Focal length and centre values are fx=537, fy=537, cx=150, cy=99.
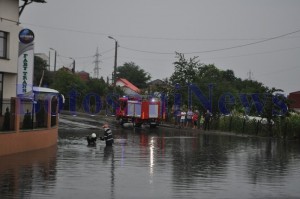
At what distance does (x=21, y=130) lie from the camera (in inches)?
903

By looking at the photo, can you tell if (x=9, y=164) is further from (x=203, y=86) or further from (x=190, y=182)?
(x=203, y=86)

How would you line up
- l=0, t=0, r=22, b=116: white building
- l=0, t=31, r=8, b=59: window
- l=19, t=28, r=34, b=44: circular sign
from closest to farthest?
l=19, t=28, r=34, b=44: circular sign
l=0, t=31, r=8, b=59: window
l=0, t=0, r=22, b=116: white building

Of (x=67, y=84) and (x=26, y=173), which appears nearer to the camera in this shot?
(x=26, y=173)

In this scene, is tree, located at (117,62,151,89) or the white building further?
tree, located at (117,62,151,89)

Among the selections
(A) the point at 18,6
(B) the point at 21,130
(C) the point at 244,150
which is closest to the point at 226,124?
(C) the point at 244,150

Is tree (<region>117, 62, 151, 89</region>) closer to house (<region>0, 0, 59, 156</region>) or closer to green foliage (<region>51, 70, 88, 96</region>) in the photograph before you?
green foliage (<region>51, 70, 88, 96</region>)

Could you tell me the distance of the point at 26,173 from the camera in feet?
52.2

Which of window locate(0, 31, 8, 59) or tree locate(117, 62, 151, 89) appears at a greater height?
tree locate(117, 62, 151, 89)

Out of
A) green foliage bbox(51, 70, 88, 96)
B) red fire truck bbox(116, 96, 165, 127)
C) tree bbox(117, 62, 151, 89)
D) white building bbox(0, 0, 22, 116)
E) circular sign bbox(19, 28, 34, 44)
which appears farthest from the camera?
tree bbox(117, 62, 151, 89)

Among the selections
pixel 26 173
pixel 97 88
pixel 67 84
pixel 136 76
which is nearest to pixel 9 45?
pixel 26 173

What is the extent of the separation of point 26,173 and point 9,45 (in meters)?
14.4

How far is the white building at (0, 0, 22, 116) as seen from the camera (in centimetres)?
2856

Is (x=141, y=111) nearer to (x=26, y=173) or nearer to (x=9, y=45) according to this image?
(x=9, y=45)

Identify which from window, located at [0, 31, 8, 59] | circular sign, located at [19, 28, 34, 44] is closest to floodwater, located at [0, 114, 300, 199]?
circular sign, located at [19, 28, 34, 44]
